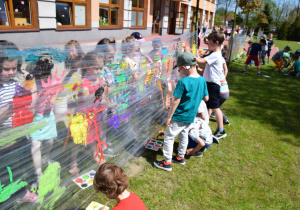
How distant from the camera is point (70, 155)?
2201 millimetres

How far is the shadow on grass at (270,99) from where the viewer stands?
509 centimetres

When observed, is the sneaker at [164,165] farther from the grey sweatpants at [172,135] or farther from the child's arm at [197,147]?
the child's arm at [197,147]

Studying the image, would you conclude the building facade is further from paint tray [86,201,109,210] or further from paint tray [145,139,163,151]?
paint tray [86,201,109,210]

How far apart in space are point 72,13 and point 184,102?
10.1 meters

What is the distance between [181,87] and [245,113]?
3.24 meters

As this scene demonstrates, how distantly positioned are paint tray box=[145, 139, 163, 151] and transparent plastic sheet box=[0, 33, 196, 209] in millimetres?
450

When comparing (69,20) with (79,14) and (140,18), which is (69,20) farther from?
(140,18)

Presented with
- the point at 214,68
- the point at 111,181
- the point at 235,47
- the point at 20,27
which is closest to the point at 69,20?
the point at 20,27

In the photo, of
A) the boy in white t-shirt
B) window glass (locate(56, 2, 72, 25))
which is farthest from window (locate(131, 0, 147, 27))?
the boy in white t-shirt

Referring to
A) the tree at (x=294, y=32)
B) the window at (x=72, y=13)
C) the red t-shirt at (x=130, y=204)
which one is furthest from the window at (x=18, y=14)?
the tree at (x=294, y=32)

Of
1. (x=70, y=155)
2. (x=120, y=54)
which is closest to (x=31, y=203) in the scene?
(x=70, y=155)

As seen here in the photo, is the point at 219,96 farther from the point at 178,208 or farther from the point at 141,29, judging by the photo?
the point at 141,29

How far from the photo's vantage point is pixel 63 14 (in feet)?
35.5

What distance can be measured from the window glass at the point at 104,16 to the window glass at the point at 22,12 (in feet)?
14.5
